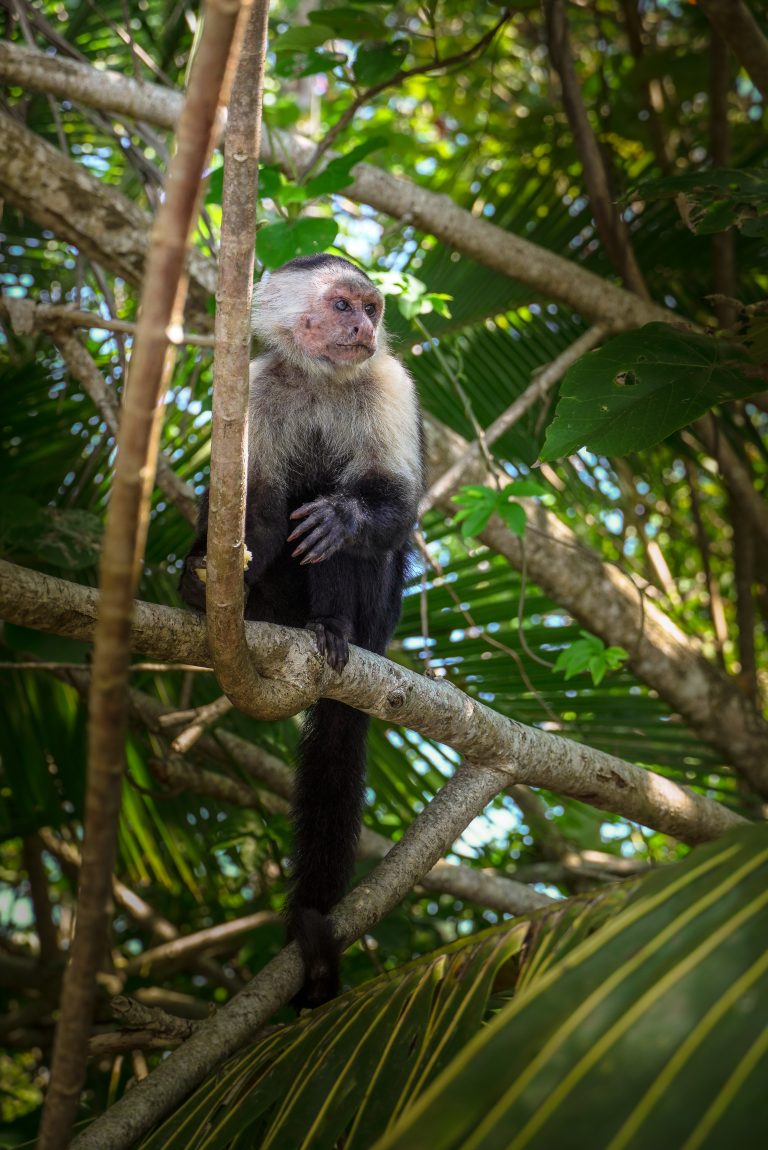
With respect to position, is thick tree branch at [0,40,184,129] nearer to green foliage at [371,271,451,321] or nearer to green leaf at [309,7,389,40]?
green leaf at [309,7,389,40]

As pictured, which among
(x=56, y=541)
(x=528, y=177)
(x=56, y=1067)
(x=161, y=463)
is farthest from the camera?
(x=528, y=177)

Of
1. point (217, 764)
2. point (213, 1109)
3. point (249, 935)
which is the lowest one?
point (249, 935)

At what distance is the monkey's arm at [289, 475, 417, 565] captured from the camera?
2.68 meters

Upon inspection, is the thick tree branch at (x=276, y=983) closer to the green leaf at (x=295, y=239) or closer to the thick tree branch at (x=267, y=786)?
the thick tree branch at (x=267, y=786)

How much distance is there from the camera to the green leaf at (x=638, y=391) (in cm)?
239

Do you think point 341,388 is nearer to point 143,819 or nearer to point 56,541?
point 56,541

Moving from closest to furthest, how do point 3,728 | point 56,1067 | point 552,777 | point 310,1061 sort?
1. point 56,1067
2. point 310,1061
3. point 552,777
4. point 3,728

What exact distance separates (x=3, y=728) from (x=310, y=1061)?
2.45 m

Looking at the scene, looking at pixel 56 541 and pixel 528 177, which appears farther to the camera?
pixel 528 177

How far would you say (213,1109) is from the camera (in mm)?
1795

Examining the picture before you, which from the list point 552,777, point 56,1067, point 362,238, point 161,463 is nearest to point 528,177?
point 362,238

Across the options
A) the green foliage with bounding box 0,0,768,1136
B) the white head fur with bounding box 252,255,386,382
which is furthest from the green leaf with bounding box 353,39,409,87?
the white head fur with bounding box 252,255,386,382

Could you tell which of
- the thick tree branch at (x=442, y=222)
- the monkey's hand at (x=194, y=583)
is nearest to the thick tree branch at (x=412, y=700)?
the monkey's hand at (x=194, y=583)

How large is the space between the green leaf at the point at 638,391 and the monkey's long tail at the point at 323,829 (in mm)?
1120
